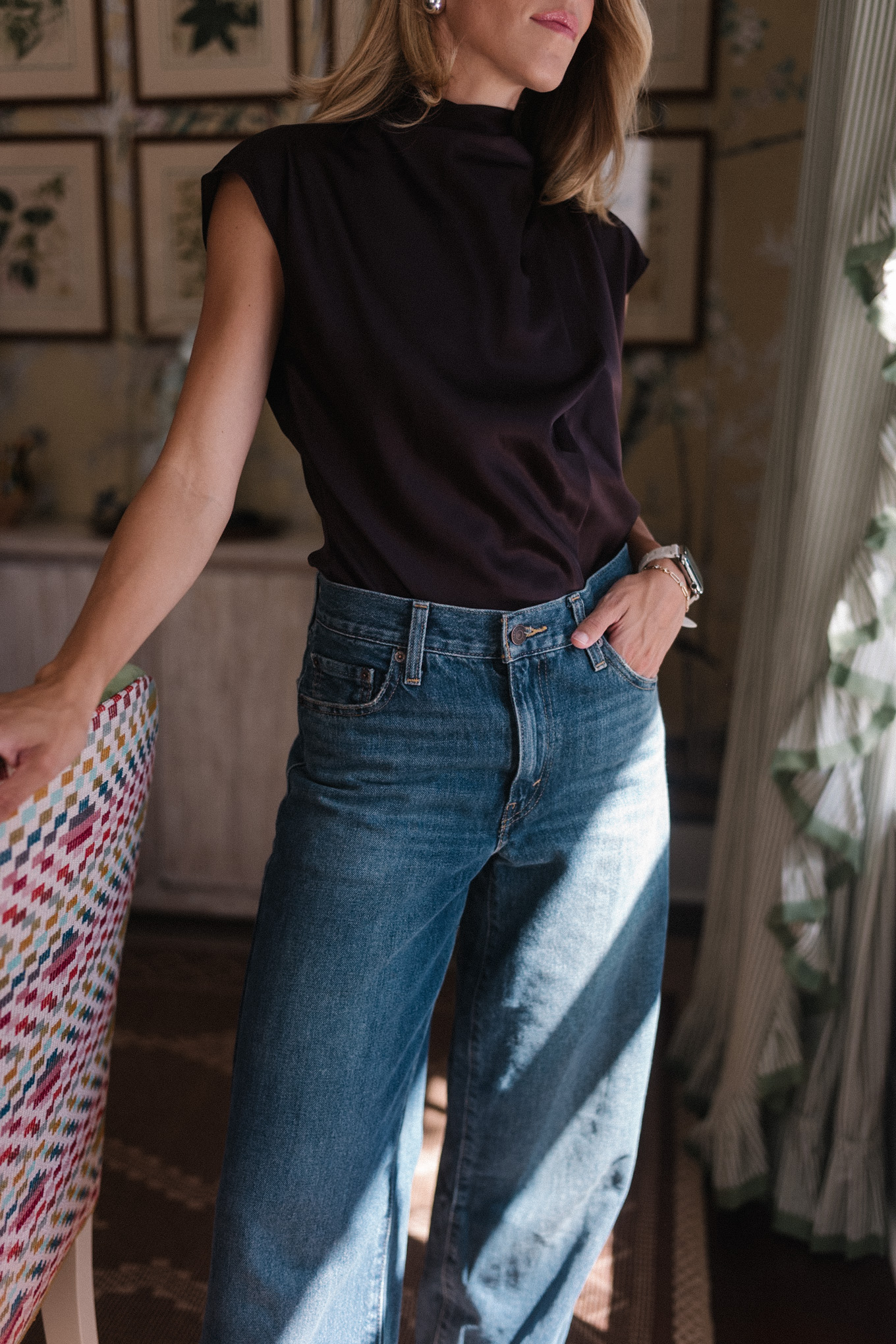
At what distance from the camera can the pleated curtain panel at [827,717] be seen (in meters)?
1.37

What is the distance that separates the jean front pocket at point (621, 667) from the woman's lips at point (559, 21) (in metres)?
0.57

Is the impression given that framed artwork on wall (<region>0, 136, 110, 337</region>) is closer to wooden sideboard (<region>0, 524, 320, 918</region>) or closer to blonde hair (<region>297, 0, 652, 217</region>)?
wooden sideboard (<region>0, 524, 320, 918</region>)

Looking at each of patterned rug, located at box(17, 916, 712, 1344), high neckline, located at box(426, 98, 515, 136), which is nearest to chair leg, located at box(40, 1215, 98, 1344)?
patterned rug, located at box(17, 916, 712, 1344)

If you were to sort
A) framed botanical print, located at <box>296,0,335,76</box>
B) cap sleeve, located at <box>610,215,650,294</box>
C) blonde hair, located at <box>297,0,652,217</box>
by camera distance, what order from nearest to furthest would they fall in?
1. blonde hair, located at <box>297,0,652,217</box>
2. cap sleeve, located at <box>610,215,650,294</box>
3. framed botanical print, located at <box>296,0,335,76</box>

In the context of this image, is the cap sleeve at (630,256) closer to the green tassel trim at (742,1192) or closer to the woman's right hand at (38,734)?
the woman's right hand at (38,734)

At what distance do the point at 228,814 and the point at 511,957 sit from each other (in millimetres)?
1544

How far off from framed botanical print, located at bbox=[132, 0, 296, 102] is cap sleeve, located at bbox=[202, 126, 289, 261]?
1.82 meters

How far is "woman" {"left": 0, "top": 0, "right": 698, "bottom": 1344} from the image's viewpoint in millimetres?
935

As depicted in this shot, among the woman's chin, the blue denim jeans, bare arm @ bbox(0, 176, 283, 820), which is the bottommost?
the blue denim jeans

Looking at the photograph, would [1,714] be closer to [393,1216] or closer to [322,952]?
[322,952]

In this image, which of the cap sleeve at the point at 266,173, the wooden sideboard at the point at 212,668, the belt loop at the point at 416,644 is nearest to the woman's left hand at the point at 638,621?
the belt loop at the point at 416,644

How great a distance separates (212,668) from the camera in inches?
96.0

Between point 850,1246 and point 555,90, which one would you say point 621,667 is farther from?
point 850,1246

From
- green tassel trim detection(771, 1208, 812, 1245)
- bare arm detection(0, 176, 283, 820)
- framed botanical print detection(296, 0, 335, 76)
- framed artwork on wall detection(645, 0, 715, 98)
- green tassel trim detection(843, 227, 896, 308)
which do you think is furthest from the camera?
framed botanical print detection(296, 0, 335, 76)
